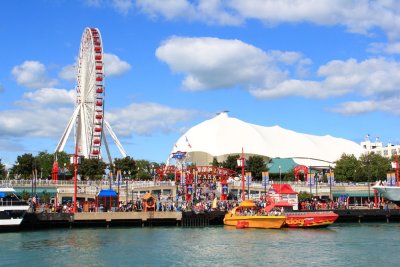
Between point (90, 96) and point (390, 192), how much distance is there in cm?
6044

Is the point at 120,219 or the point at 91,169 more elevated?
the point at 91,169

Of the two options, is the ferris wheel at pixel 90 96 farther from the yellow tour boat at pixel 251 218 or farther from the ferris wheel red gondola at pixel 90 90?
the yellow tour boat at pixel 251 218

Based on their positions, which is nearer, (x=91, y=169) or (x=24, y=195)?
(x=24, y=195)

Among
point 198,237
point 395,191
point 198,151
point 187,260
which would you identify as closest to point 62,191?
point 198,237

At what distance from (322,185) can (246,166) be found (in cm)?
2657

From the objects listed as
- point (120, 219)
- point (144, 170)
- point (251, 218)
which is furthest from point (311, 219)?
point (144, 170)

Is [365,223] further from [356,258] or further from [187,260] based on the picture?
[187,260]

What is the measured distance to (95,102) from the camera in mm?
114562

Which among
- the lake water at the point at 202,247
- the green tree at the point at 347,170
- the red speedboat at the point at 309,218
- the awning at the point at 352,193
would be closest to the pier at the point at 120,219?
the lake water at the point at 202,247

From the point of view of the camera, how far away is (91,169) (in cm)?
11738

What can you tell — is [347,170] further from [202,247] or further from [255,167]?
[202,247]

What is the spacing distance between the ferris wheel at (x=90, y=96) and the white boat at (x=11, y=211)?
52.6 meters

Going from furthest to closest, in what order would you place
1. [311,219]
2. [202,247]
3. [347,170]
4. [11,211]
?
[347,170], [311,219], [11,211], [202,247]

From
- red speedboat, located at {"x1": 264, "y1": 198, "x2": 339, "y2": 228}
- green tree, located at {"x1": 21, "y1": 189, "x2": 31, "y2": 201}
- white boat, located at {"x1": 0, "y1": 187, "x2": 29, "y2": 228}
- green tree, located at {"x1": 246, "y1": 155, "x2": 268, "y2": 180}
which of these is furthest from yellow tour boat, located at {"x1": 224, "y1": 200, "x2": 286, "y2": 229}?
green tree, located at {"x1": 246, "y1": 155, "x2": 268, "y2": 180}
